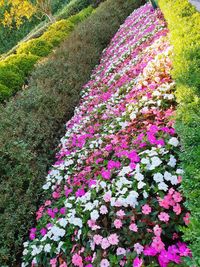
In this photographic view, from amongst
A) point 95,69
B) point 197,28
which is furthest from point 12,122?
point 95,69

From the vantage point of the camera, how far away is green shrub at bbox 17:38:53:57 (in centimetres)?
1198

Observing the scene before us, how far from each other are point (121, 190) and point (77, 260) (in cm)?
89

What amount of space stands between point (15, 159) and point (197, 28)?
3901 mm

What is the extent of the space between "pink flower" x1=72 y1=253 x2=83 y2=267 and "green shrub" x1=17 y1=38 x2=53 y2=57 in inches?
377

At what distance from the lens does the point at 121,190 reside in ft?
12.3

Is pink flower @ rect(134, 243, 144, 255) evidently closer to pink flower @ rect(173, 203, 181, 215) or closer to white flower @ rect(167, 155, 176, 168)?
pink flower @ rect(173, 203, 181, 215)

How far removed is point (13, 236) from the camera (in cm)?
436

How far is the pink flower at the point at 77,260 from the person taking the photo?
3.41 meters

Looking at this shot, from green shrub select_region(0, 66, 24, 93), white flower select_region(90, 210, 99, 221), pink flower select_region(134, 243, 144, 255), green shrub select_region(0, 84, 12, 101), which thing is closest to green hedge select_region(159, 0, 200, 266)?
pink flower select_region(134, 243, 144, 255)

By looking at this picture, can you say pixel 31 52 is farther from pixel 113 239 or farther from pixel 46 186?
pixel 113 239

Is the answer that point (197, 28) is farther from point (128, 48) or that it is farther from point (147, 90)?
point (128, 48)

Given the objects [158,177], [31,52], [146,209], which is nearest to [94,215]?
[146,209]

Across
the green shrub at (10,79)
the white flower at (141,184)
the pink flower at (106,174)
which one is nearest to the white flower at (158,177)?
the white flower at (141,184)

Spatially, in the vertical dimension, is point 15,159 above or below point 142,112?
above
